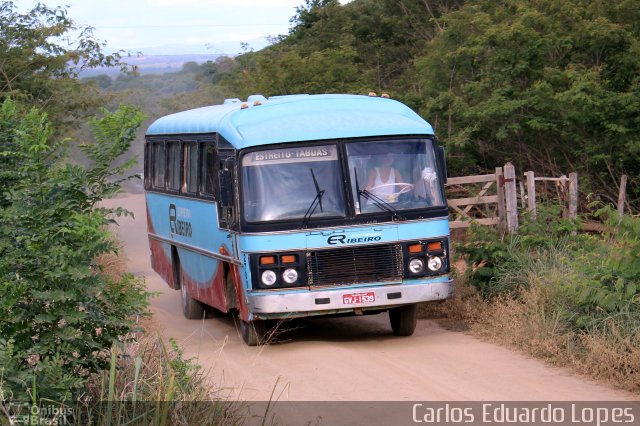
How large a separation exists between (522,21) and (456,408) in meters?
13.5

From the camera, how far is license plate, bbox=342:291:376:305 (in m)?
11.6

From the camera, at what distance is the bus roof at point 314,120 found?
478 inches

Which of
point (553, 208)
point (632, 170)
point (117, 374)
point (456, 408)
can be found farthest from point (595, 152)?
point (117, 374)

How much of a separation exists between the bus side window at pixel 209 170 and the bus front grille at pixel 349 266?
7.28 ft

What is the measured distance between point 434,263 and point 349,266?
999 mm

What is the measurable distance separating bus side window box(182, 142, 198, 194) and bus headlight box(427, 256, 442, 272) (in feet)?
12.5

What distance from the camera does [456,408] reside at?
28.5 ft

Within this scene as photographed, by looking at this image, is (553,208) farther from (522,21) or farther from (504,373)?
(522,21)

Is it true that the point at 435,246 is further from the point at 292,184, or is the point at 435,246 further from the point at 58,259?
the point at 58,259

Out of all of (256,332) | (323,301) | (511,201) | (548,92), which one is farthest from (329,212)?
(548,92)

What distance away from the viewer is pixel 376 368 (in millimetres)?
10570

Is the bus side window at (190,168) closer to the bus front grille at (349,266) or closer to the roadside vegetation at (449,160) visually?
the roadside vegetation at (449,160)

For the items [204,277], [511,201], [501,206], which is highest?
[511,201]

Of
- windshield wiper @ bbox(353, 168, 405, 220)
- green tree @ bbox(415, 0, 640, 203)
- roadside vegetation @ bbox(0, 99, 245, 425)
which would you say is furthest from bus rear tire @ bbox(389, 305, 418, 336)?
green tree @ bbox(415, 0, 640, 203)
